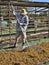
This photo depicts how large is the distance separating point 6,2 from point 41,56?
365 centimetres

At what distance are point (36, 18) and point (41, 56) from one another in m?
5.99

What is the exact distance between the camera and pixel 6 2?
1155 cm

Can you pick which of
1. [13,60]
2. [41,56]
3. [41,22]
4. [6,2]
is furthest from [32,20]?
[13,60]

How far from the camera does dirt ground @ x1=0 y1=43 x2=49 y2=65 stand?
8078 millimetres

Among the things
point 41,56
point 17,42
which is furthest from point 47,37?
point 41,56

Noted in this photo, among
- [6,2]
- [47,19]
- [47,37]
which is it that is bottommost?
[47,37]

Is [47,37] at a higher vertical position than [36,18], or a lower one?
lower

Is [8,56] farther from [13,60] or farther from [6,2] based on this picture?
[6,2]

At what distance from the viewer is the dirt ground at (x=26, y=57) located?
8078 millimetres

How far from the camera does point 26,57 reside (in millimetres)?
8758

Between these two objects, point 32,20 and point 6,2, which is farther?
point 32,20

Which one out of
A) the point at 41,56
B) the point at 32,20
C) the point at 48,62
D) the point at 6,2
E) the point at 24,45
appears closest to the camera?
the point at 48,62

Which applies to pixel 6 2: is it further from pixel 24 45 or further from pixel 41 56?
pixel 41 56

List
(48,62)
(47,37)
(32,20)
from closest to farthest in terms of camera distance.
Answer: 1. (48,62)
2. (47,37)
3. (32,20)
